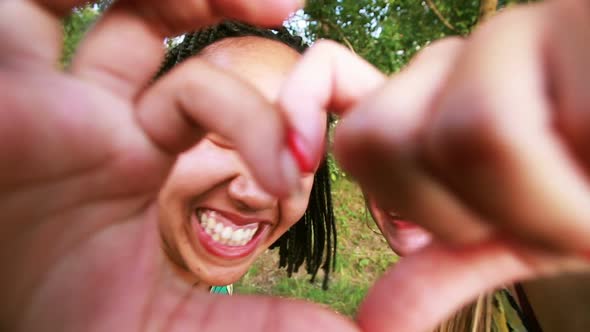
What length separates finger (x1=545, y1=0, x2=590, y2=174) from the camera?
0.73 ft

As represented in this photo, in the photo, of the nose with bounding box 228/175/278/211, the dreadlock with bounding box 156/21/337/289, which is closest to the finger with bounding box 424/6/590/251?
the nose with bounding box 228/175/278/211

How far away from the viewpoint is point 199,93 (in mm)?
421

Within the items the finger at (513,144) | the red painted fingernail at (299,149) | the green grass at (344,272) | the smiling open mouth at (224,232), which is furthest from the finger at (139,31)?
the green grass at (344,272)

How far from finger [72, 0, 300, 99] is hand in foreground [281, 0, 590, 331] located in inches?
8.8

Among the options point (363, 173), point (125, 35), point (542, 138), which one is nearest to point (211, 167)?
point (125, 35)

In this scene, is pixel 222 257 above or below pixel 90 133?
below

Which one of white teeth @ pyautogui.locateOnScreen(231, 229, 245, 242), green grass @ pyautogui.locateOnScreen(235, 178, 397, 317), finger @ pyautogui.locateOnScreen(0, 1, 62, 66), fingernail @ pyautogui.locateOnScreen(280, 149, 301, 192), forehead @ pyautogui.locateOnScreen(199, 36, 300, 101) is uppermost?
forehead @ pyautogui.locateOnScreen(199, 36, 300, 101)

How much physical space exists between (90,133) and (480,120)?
14.0 inches

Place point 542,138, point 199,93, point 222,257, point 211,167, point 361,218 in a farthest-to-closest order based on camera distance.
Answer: point 361,218 → point 222,257 → point 211,167 → point 199,93 → point 542,138

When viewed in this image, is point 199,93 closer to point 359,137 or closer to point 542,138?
point 359,137

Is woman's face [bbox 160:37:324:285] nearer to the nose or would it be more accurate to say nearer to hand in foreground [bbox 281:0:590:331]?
the nose

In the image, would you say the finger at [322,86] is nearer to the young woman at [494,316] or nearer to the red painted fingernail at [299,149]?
the red painted fingernail at [299,149]

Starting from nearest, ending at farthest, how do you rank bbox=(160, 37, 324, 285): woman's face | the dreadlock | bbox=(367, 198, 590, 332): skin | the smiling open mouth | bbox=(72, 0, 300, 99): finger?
bbox=(72, 0, 300, 99): finger, bbox=(367, 198, 590, 332): skin, bbox=(160, 37, 324, 285): woman's face, the smiling open mouth, the dreadlock

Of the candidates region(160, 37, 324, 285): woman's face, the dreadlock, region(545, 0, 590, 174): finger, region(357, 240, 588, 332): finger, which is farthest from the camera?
the dreadlock
